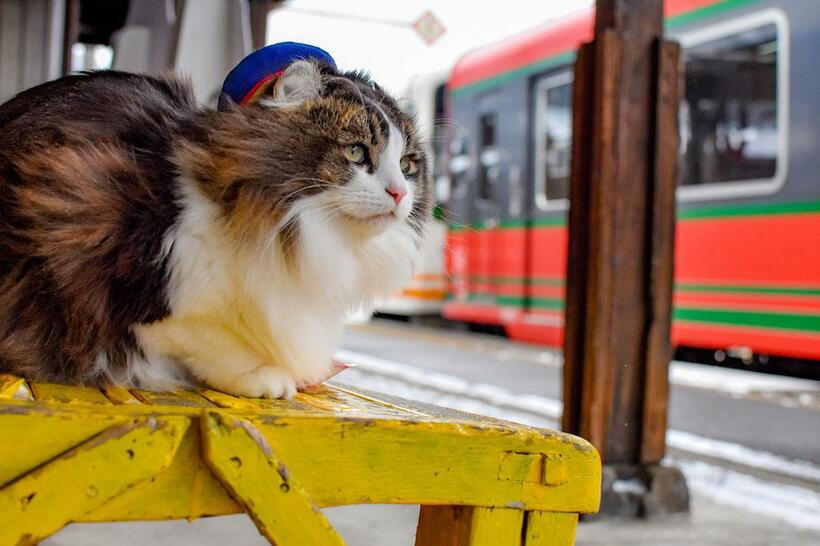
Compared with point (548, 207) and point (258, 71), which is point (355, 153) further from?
point (548, 207)

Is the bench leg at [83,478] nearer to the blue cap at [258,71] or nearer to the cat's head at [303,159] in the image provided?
the cat's head at [303,159]

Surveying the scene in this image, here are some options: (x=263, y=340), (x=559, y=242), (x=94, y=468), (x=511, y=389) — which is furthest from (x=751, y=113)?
(x=94, y=468)

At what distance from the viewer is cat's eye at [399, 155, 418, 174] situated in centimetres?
140

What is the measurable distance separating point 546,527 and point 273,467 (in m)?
0.38

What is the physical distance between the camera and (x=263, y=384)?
1305 mm

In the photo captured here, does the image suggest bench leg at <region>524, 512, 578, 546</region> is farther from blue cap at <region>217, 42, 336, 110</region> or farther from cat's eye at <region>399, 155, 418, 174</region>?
blue cap at <region>217, 42, 336, 110</region>

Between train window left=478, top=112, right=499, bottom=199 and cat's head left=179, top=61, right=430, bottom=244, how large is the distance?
6.13 m

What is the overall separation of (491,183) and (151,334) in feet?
20.8

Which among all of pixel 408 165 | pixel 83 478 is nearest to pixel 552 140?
pixel 408 165

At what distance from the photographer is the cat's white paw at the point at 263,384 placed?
4.28ft

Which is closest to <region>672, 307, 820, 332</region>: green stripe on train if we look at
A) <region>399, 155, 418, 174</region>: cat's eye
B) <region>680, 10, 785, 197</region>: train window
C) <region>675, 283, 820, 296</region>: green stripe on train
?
<region>675, 283, 820, 296</region>: green stripe on train

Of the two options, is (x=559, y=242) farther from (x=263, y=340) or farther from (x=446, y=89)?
(x=263, y=340)

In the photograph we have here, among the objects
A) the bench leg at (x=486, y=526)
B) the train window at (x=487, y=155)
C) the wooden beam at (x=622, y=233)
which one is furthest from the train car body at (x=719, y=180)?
the bench leg at (x=486, y=526)

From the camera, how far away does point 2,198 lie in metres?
1.25
